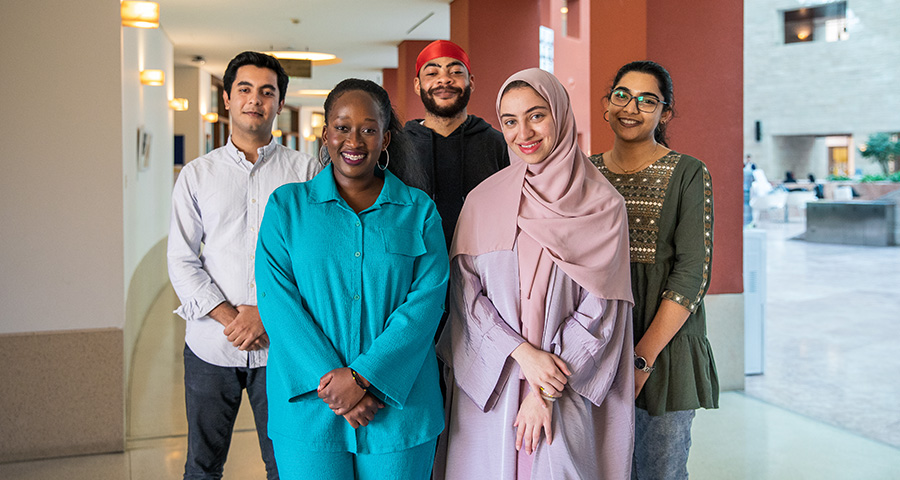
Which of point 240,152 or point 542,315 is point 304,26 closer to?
point 240,152

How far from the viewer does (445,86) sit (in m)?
2.62

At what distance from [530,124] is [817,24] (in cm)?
2696

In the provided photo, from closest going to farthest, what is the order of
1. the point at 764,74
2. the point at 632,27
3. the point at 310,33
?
the point at 632,27 → the point at 310,33 → the point at 764,74

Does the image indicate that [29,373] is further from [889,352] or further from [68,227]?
[889,352]

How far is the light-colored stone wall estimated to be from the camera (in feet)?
78.5

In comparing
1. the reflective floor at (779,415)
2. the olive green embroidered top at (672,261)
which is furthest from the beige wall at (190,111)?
the olive green embroidered top at (672,261)

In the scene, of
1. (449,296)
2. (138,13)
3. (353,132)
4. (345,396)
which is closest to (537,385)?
(449,296)

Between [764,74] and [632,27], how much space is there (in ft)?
81.3

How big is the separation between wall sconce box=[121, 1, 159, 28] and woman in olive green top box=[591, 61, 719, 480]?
13.7ft

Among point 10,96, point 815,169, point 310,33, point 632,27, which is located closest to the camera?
point 10,96

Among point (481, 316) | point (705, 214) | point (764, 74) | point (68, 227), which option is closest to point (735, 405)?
point (705, 214)

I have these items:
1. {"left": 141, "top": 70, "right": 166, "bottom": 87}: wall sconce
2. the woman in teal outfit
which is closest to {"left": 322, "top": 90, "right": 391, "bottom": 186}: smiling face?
the woman in teal outfit

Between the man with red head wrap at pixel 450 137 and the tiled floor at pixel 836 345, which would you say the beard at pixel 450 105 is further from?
the tiled floor at pixel 836 345

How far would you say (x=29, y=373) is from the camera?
3.68 metres
